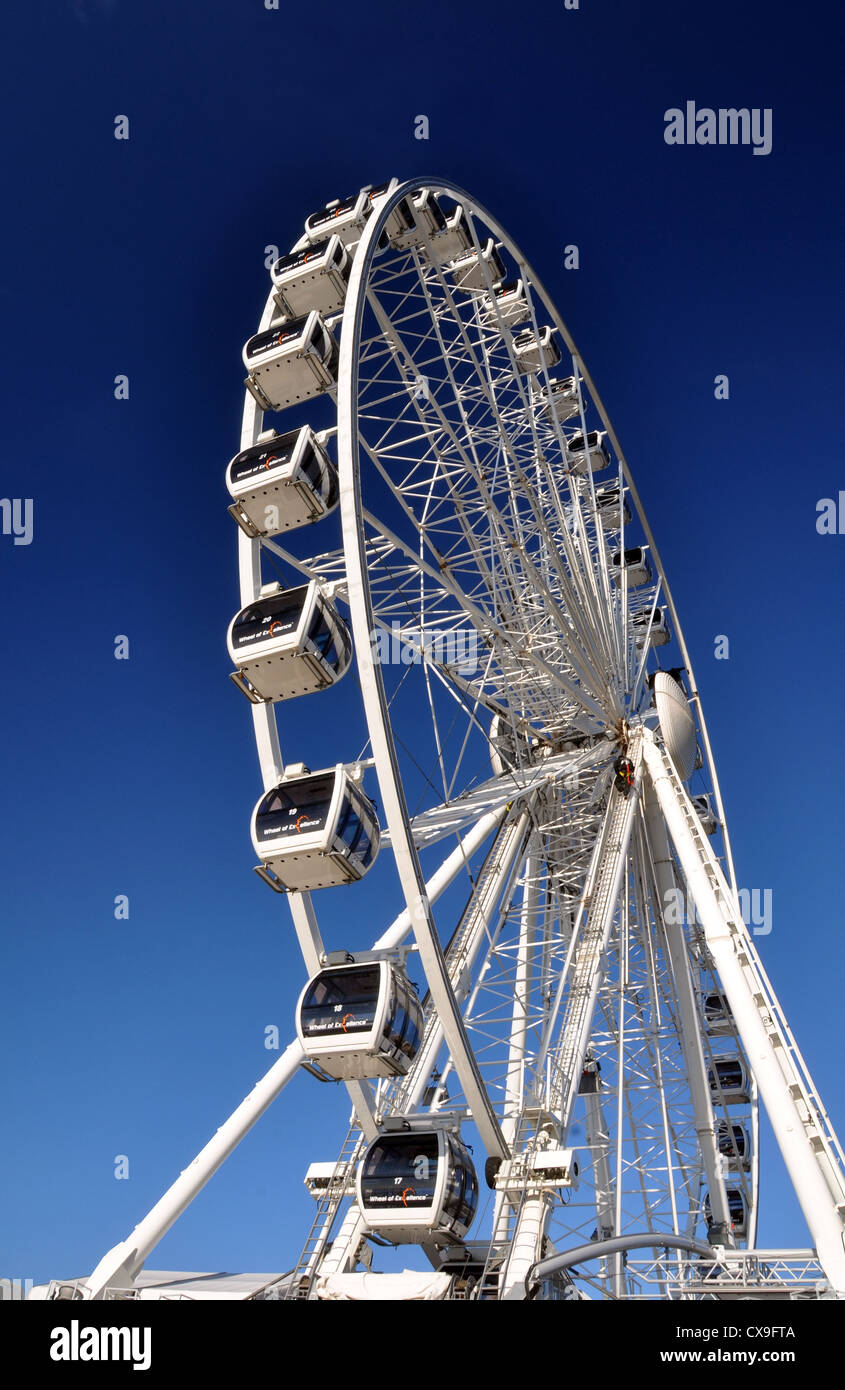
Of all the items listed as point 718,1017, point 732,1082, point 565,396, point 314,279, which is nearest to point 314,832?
point 314,279

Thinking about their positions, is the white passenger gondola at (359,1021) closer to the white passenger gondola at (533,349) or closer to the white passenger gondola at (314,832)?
the white passenger gondola at (314,832)

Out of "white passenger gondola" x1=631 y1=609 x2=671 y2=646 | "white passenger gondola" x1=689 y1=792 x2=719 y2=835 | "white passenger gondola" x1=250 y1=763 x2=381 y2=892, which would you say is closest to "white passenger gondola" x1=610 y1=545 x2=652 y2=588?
"white passenger gondola" x1=631 y1=609 x2=671 y2=646

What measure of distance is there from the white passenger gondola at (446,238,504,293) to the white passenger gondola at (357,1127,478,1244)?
14.4 meters

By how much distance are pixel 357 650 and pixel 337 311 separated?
726 centimetres

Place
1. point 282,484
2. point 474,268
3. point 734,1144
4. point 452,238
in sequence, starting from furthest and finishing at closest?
point 734,1144 → point 474,268 → point 452,238 → point 282,484

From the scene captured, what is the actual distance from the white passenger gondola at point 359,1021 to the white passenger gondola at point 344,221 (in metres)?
10.8

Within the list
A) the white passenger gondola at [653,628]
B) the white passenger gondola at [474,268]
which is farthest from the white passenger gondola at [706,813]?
the white passenger gondola at [474,268]

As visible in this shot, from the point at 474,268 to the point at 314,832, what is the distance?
1270 cm

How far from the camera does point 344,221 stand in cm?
1570

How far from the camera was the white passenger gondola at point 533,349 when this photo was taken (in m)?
20.9

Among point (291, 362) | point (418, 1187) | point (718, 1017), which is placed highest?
point (291, 362)

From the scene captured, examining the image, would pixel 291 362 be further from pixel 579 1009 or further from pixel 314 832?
pixel 579 1009

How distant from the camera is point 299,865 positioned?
36.8ft
